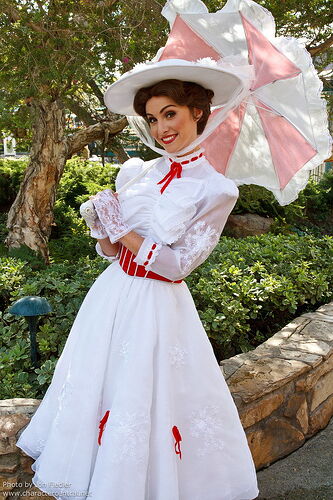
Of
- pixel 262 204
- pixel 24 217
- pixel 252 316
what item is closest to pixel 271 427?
pixel 252 316

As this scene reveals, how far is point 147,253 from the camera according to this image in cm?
181

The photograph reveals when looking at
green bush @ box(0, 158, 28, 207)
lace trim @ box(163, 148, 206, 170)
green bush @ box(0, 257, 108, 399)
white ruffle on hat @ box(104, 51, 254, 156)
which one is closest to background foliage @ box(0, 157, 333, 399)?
green bush @ box(0, 257, 108, 399)

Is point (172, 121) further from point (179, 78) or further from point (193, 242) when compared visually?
point (193, 242)

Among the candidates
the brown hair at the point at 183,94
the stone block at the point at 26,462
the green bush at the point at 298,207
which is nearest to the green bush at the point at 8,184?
the green bush at the point at 298,207

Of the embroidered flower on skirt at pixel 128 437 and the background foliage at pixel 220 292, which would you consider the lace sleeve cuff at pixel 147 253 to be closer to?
the embroidered flower on skirt at pixel 128 437

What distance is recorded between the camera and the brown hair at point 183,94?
187cm

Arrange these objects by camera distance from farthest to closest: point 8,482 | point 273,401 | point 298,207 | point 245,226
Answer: point 298,207 → point 245,226 → point 273,401 → point 8,482

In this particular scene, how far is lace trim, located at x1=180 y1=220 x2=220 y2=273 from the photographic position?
182 centimetres

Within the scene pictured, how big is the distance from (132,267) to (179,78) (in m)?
0.68

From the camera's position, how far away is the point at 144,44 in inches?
187

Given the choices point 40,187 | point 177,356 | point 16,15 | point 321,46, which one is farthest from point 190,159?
point 321,46

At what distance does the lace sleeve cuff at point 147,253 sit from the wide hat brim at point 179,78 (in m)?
0.57

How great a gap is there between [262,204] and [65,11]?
16.5ft

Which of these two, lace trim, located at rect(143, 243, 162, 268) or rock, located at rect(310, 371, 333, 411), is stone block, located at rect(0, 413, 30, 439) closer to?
lace trim, located at rect(143, 243, 162, 268)
